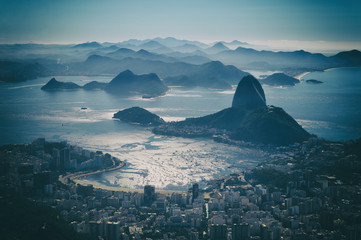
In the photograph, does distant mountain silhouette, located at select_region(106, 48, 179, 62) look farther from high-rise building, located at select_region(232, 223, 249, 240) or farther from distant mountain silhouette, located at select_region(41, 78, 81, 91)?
high-rise building, located at select_region(232, 223, 249, 240)

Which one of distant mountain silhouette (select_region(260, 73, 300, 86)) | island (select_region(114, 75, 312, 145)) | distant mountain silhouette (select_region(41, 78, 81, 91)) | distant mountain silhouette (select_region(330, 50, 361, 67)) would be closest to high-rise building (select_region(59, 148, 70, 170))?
island (select_region(114, 75, 312, 145))

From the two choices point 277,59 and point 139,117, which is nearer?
point 139,117

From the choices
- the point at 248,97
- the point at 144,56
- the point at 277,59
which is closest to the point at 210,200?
the point at 248,97

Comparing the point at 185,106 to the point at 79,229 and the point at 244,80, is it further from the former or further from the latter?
the point at 79,229

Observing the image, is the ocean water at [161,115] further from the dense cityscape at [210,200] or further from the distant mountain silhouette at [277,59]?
the distant mountain silhouette at [277,59]

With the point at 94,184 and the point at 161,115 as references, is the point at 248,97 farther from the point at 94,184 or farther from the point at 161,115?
the point at 94,184

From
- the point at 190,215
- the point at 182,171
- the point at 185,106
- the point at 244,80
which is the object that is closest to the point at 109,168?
the point at 182,171
